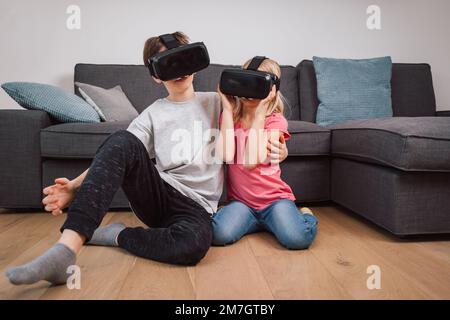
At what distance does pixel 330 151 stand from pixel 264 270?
0.95 meters

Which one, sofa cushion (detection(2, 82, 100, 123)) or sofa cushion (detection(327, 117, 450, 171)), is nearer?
sofa cushion (detection(327, 117, 450, 171))

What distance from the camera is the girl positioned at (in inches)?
50.7

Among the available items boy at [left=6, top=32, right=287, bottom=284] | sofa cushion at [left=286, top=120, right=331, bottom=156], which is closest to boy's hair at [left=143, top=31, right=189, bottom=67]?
boy at [left=6, top=32, right=287, bottom=284]

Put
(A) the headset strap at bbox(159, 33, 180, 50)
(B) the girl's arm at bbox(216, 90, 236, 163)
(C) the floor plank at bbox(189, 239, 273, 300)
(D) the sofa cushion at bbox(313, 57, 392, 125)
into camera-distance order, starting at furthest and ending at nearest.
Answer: (D) the sofa cushion at bbox(313, 57, 392, 125), (B) the girl's arm at bbox(216, 90, 236, 163), (A) the headset strap at bbox(159, 33, 180, 50), (C) the floor plank at bbox(189, 239, 273, 300)

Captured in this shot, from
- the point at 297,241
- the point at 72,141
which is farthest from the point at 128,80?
the point at 297,241

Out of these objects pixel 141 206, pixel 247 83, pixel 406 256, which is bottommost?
pixel 406 256

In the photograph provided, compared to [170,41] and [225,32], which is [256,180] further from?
[225,32]

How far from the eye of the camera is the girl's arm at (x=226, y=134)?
127 centimetres

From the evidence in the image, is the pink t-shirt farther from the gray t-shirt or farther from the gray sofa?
the gray sofa

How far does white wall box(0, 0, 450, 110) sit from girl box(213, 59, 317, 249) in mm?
1386

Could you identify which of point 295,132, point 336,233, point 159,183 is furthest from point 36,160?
point 336,233

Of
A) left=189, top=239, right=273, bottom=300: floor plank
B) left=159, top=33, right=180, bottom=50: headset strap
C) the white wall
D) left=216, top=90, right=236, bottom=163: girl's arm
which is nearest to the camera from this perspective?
left=189, top=239, right=273, bottom=300: floor plank

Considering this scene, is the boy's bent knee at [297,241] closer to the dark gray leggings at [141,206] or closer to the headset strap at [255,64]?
the dark gray leggings at [141,206]

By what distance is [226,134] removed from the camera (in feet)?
4.17
